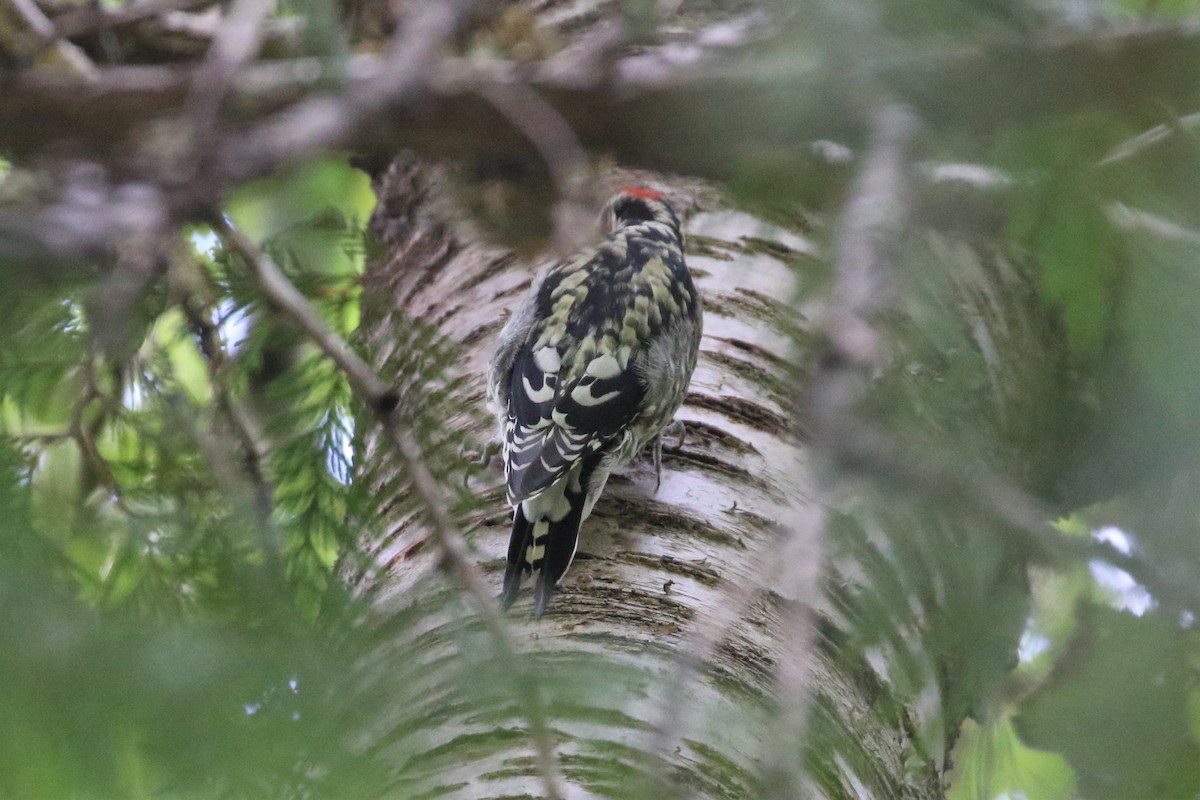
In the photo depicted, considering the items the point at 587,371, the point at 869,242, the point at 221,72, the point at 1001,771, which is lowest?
the point at 869,242

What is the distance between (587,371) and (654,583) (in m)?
0.79

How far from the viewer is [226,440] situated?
165 centimetres

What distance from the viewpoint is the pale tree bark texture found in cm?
134

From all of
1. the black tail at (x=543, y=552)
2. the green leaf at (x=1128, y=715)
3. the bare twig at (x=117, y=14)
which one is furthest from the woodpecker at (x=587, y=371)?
the bare twig at (x=117, y=14)

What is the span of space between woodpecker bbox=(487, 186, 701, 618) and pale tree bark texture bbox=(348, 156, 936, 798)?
5 centimetres

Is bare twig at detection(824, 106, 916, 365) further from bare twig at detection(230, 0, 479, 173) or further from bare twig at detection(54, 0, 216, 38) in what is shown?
bare twig at detection(54, 0, 216, 38)

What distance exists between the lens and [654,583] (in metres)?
1.76

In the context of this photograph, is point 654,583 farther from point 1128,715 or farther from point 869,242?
point 869,242

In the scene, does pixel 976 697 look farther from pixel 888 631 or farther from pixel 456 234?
pixel 456 234

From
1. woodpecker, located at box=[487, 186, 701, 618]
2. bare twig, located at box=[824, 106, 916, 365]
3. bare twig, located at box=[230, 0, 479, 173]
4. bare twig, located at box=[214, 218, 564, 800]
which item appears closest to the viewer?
bare twig, located at box=[824, 106, 916, 365]

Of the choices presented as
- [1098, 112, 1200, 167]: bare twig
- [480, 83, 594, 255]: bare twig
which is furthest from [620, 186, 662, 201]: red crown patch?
[1098, 112, 1200, 167]: bare twig

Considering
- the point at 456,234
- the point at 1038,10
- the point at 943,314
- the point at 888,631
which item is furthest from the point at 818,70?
the point at 456,234

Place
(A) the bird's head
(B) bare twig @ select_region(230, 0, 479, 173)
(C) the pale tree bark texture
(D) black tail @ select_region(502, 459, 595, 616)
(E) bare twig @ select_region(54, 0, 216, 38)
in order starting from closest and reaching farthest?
(B) bare twig @ select_region(230, 0, 479, 173) → (C) the pale tree bark texture → (E) bare twig @ select_region(54, 0, 216, 38) → (D) black tail @ select_region(502, 459, 595, 616) → (A) the bird's head

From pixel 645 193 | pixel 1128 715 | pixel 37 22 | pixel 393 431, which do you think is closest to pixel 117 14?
pixel 37 22
